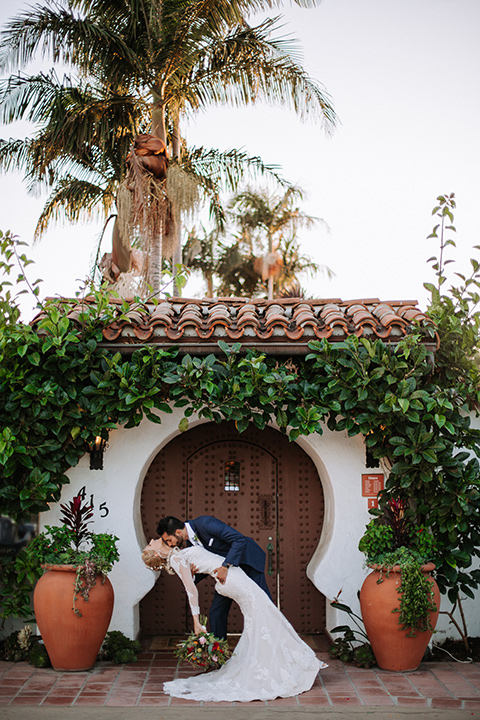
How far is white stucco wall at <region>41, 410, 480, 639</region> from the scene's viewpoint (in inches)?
260

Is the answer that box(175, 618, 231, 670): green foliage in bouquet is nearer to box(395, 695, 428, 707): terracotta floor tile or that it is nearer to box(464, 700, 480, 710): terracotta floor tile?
box(395, 695, 428, 707): terracotta floor tile

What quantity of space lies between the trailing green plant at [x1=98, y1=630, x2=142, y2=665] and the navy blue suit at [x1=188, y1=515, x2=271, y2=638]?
0.97 meters

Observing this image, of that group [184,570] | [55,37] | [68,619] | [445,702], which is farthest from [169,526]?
[55,37]

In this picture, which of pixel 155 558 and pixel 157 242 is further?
pixel 157 242

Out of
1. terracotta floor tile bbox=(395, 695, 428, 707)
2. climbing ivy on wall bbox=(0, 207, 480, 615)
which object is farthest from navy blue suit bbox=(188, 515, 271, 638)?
terracotta floor tile bbox=(395, 695, 428, 707)

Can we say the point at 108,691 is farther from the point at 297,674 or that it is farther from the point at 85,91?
the point at 85,91

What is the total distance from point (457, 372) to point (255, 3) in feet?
28.7

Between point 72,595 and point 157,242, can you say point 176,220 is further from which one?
point 72,595

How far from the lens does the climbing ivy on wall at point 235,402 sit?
619 centimetres

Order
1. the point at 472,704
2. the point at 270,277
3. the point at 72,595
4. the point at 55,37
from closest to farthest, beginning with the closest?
the point at 472,704 < the point at 72,595 < the point at 55,37 < the point at 270,277

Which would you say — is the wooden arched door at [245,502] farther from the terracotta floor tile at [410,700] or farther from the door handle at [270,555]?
the terracotta floor tile at [410,700]

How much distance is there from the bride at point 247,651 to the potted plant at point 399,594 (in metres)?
0.70

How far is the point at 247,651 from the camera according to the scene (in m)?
5.53

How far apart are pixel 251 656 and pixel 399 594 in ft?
4.63
